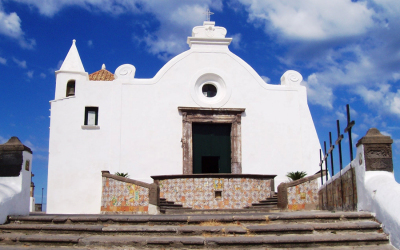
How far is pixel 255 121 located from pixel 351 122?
36.1 ft

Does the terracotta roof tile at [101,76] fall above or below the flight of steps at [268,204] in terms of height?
above

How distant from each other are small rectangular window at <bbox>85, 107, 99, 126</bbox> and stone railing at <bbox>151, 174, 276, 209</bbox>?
5.10 metres

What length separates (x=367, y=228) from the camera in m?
7.22

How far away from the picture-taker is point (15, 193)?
29.7 ft

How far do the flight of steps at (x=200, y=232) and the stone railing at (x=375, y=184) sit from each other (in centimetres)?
25

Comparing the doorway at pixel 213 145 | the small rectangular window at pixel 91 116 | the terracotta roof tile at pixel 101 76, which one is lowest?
the doorway at pixel 213 145

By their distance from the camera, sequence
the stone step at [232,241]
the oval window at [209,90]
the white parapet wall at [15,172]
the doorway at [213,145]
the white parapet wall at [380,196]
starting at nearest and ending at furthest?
the stone step at [232,241], the white parapet wall at [380,196], the white parapet wall at [15,172], the doorway at [213,145], the oval window at [209,90]

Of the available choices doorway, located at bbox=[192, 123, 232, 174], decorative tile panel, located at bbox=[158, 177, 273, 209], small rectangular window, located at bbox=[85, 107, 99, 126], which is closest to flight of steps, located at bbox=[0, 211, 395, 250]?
decorative tile panel, located at bbox=[158, 177, 273, 209]

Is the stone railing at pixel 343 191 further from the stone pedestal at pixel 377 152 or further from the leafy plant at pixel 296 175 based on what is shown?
the leafy plant at pixel 296 175

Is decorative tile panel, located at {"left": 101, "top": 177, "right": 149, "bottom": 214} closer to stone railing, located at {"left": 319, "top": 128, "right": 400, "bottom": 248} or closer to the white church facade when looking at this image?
the white church facade

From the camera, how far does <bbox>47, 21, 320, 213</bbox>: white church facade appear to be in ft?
58.7

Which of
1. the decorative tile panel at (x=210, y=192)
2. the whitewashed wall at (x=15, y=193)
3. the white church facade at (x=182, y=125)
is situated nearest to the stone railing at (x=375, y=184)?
the decorative tile panel at (x=210, y=192)

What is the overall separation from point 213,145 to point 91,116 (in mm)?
5508

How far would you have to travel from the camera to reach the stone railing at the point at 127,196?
47.3 feet
